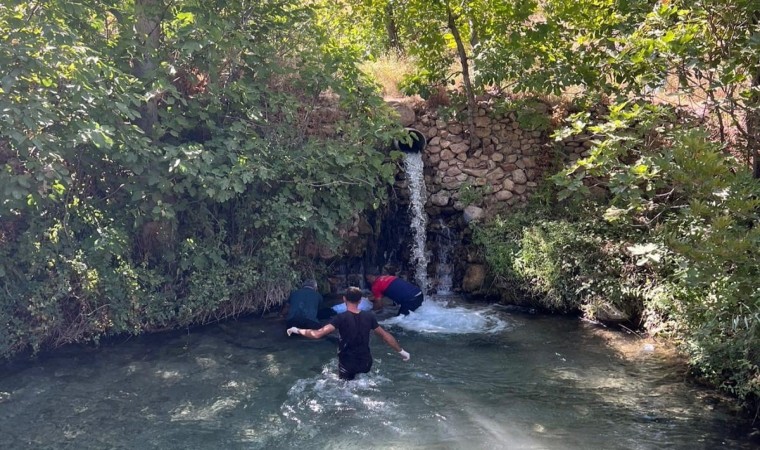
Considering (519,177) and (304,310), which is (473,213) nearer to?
(519,177)

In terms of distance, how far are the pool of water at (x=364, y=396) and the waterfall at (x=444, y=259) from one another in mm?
2077

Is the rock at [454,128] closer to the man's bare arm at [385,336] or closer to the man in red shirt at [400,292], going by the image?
the man in red shirt at [400,292]

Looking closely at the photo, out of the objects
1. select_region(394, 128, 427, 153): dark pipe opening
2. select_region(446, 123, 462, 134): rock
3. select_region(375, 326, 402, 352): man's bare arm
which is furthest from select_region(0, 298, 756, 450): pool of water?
select_region(446, 123, 462, 134): rock

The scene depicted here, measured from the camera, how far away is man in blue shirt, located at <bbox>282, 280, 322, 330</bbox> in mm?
8219

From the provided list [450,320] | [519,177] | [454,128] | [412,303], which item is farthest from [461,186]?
[412,303]

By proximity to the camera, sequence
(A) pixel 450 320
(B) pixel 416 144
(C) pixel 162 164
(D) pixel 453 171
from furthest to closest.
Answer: (B) pixel 416 144 → (D) pixel 453 171 → (A) pixel 450 320 → (C) pixel 162 164

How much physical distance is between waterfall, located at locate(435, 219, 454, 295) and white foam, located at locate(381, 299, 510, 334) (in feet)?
2.80

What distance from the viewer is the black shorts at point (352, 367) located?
260 inches

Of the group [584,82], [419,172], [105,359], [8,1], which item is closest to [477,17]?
[584,82]

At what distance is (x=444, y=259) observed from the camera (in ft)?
35.9

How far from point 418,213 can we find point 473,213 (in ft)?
3.25

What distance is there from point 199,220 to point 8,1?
3630 mm

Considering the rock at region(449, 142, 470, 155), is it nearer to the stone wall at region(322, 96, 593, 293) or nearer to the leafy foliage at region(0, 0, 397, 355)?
the stone wall at region(322, 96, 593, 293)

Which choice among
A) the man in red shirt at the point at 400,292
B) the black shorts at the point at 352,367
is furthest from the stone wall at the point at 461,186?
the black shorts at the point at 352,367
